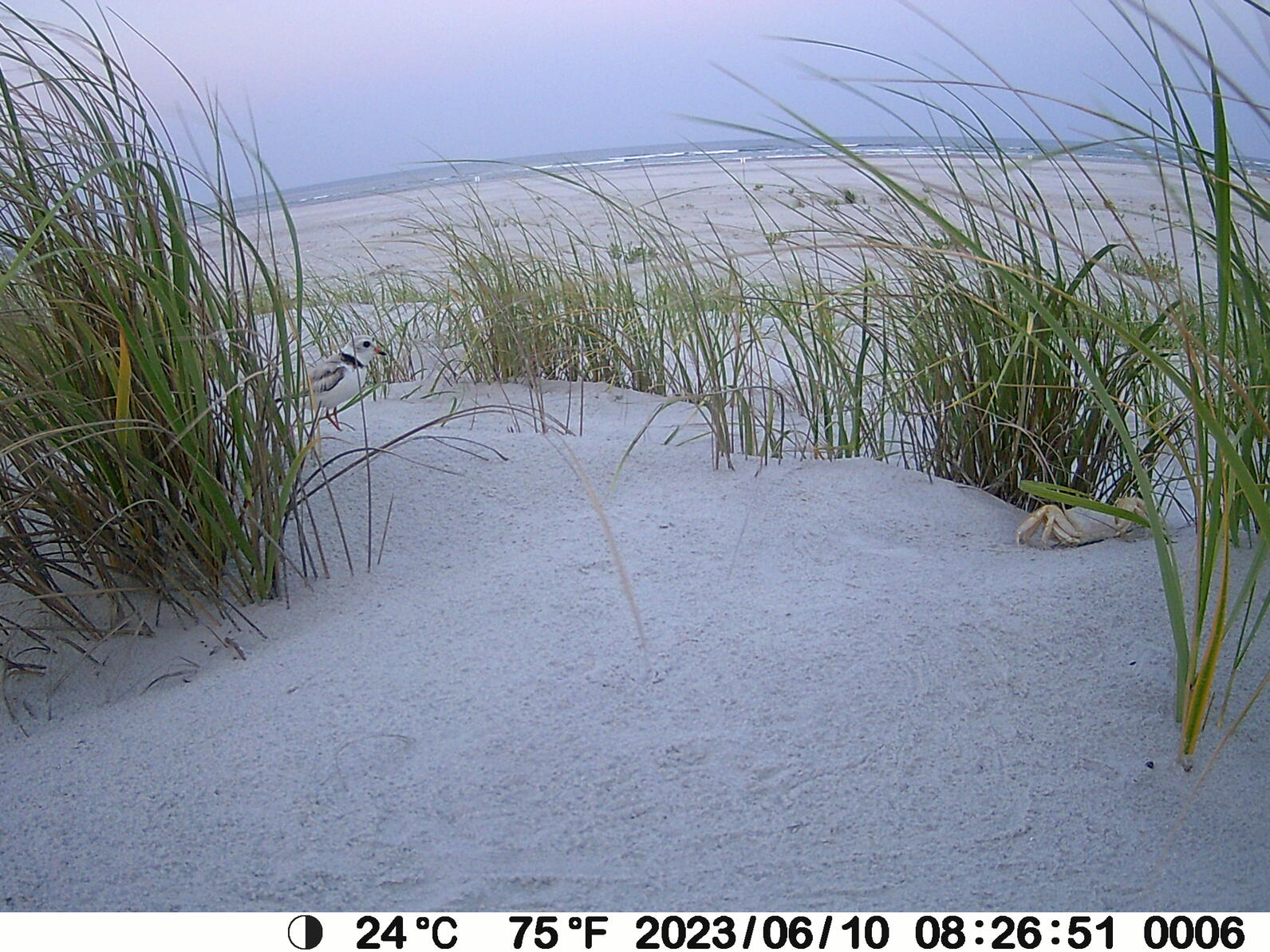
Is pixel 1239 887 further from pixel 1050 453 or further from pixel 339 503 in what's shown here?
pixel 339 503

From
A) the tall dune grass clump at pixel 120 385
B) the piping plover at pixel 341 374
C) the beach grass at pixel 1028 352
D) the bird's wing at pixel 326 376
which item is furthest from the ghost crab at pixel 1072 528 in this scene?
the bird's wing at pixel 326 376

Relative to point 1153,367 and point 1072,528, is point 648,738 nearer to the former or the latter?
point 1072,528

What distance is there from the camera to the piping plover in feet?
8.79

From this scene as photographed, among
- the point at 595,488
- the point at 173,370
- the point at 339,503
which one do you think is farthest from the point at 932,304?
the point at 173,370

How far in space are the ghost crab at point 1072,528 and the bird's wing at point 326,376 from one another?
73.6 inches

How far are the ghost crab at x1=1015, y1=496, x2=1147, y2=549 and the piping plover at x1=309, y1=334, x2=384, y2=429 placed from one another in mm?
1745

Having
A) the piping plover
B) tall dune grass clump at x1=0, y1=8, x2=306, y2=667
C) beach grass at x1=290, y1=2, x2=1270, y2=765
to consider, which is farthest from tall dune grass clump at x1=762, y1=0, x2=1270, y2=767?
the piping plover

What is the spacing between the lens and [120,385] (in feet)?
4.01

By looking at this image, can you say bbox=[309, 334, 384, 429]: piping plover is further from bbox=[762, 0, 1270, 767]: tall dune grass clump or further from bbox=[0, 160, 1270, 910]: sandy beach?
bbox=[762, 0, 1270, 767]: tall dune grass clump

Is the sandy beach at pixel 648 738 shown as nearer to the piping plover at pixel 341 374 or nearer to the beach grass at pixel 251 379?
the beach grass at pixel 251 379

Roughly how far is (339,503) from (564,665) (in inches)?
25.8

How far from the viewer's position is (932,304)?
1.84 m

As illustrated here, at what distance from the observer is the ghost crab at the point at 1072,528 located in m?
1.60

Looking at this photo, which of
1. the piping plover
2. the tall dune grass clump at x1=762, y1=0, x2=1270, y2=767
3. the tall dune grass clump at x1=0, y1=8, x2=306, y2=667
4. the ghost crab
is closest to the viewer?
the tall dune grass clump at x1=762, y1=0, x2=1270, y2=767
